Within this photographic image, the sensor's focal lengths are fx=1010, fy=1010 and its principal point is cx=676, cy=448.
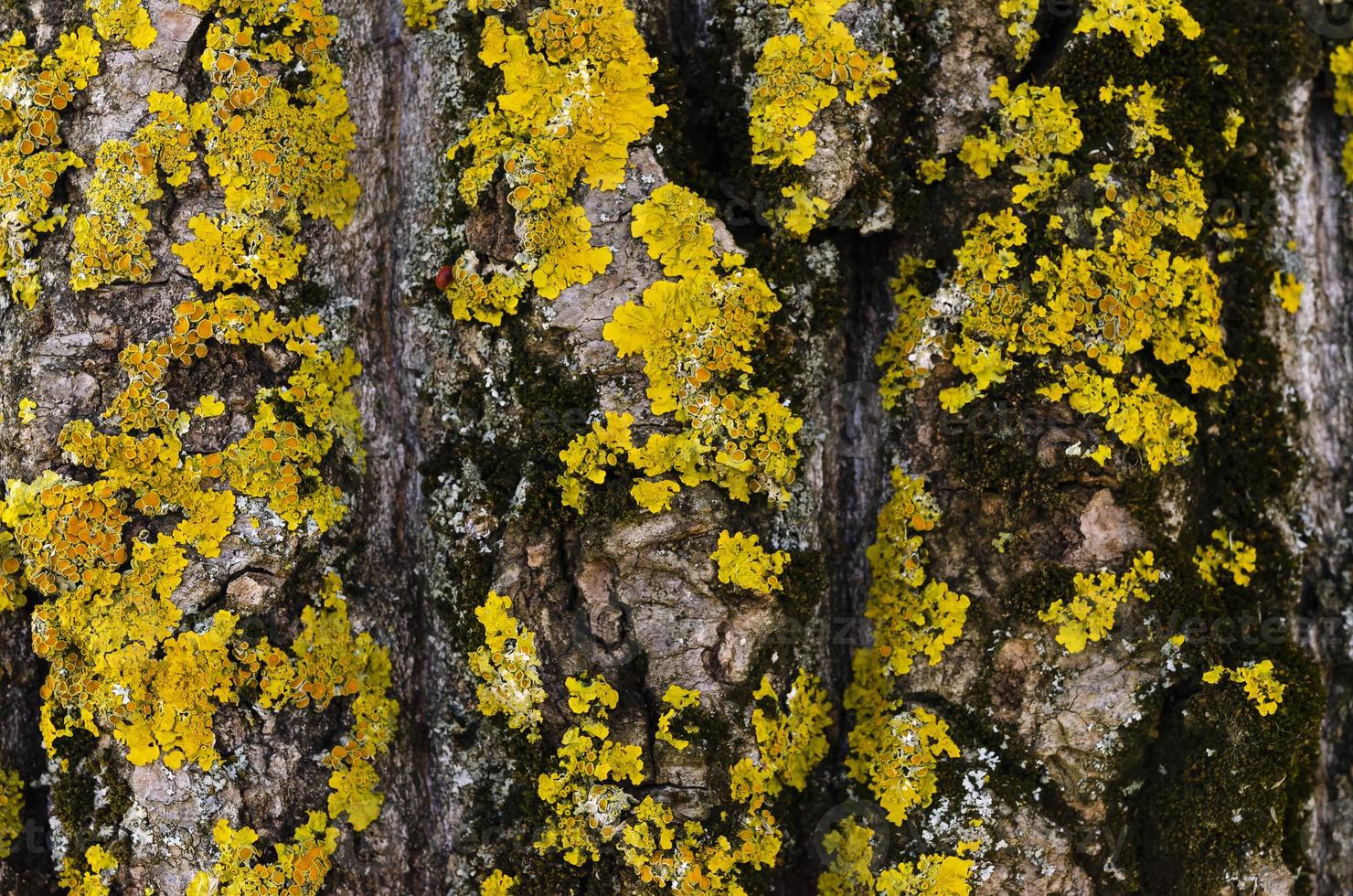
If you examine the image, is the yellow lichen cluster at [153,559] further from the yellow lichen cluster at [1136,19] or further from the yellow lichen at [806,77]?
the yellow lichen cluster at [1136,19]

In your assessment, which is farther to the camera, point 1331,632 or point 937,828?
point 1331,632

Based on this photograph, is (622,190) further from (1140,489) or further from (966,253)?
(1140,489)

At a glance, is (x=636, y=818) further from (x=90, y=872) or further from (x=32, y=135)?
(x=32, y=135)

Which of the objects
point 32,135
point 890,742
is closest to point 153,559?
point 32,135

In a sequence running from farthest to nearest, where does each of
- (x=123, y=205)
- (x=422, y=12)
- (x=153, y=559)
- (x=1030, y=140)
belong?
(x=422, y=12)
(x=1030, y=140)
(x=123, y=205)
(x=153, y=559)

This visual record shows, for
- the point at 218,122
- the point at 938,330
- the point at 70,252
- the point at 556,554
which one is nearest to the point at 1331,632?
the point at 938,330

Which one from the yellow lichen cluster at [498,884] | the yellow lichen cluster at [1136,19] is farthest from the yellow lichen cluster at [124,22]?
the yellow lichen cluster at [1136,19]
